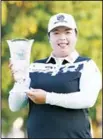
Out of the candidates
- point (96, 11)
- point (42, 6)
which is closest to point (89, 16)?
point (96, 11)

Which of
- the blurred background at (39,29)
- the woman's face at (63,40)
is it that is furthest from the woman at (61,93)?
the blurred background at (39,29)

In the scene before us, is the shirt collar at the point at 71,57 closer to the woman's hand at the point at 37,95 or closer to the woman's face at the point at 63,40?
the woman's face at the point at 63,40

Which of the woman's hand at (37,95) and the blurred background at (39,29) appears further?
the blurred background at (39,29)

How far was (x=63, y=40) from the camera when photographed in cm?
181

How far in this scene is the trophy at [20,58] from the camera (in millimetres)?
A: 1845

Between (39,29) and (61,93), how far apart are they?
1.90 feet

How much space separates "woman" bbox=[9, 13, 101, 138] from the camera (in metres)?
1.70

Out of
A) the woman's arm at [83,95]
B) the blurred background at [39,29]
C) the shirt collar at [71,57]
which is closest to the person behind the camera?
the woman's arm at [83,95]

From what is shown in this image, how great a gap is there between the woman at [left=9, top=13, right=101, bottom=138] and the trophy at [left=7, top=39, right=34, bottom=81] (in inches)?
1.7

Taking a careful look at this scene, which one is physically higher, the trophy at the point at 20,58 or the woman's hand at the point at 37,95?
the trophy at the point at 20,58

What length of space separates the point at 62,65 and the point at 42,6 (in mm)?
553

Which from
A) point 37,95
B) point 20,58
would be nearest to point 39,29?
point 20,58

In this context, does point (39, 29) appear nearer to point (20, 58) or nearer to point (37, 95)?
point (20, 58)

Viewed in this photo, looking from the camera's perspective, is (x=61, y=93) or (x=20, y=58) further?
(x=20, y=58)
